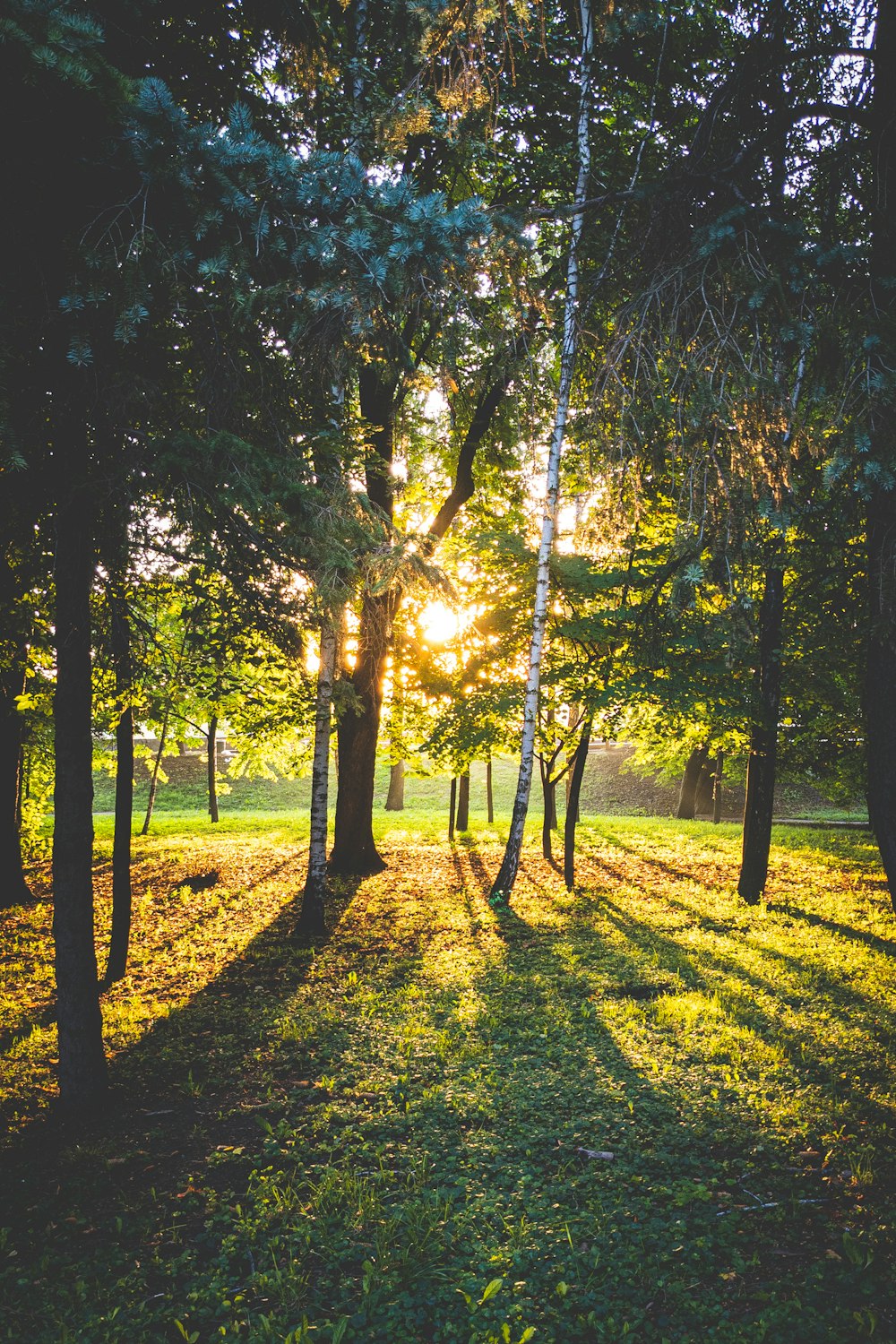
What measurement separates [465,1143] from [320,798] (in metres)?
5.24

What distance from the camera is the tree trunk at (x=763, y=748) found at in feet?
35.3

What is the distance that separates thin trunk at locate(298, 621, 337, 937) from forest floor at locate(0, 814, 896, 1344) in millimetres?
411

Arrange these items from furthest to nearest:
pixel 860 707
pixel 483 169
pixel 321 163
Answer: pixel 860 707 → pixel 483 169 → pixel 321 163

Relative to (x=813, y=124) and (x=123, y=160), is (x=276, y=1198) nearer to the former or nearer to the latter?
(x=123, y=160)

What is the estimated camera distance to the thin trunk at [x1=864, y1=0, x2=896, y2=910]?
421cm

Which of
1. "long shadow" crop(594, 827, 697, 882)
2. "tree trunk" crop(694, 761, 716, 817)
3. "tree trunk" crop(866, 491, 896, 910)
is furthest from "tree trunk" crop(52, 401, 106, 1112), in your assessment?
"tree trunk" crop(694, 761, 716, 817)

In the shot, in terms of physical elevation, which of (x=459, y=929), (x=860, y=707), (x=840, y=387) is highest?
(x=840, y=387)

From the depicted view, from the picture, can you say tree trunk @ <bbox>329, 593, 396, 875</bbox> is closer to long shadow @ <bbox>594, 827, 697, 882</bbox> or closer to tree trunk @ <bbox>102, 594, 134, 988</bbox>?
tree trunk @ <bbox>102, 594, 134, 988</bbox>

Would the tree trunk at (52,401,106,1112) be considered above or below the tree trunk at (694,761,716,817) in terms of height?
above

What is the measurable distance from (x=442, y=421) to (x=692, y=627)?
6.50 m

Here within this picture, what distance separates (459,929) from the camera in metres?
9.95

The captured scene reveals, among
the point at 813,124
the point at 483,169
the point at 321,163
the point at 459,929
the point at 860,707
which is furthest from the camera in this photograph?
the point at 860,707

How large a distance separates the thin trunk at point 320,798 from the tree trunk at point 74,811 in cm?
339

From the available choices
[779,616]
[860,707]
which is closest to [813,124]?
[779,616]
